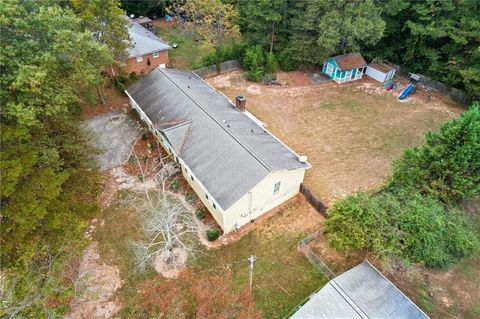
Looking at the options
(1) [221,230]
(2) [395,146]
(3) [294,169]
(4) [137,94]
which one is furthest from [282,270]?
(4) [137,94]

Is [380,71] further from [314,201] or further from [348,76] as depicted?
[314,201]

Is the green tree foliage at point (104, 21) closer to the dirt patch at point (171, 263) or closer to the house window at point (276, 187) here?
the dirt patch at point (171, 263)

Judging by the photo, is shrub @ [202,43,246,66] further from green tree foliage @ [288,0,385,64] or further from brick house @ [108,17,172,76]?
green tree foliage @ [288,0,385,64]

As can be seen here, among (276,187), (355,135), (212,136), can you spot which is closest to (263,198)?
(276,187)

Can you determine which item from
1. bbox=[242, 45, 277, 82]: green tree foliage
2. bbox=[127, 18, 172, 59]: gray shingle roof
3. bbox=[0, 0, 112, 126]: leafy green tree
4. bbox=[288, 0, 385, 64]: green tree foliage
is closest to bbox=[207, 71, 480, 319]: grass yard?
bbox=[242, 45, 277, 82]: green tree foliage

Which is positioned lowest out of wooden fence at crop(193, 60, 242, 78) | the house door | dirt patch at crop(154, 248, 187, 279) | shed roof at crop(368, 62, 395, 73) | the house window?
dirt patch at crop(154, 248, 187, 279)

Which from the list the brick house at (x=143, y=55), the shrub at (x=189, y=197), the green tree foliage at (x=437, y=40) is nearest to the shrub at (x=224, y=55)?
the brick house at (x=143, y=55)
